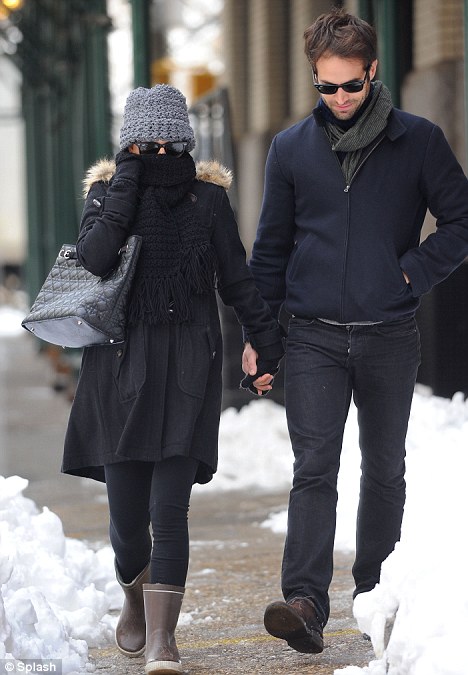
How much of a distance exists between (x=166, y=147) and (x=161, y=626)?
1444mm

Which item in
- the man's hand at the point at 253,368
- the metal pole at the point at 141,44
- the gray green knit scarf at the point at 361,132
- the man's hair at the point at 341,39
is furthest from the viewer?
the metal pole at the point at 141,44

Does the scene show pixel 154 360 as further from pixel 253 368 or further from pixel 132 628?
pixel 132 628

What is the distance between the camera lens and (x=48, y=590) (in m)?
4.59

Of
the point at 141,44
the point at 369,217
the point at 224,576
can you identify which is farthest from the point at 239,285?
the point at 141,44

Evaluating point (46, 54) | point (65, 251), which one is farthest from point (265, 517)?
point (46, 54)

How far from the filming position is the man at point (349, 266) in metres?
4.00

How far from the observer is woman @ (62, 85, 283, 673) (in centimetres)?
387

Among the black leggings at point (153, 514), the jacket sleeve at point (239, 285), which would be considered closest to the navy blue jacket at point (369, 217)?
the jacket sleeve at point (239, 285)

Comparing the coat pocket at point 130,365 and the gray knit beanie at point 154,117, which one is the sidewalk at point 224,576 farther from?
the gray knit beanie at point 154,117

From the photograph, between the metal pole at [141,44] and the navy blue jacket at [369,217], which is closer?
the navy blue jacket at [369,217]

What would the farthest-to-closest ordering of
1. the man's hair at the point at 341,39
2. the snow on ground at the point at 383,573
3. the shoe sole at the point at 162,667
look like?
the man's hair at the point at 341,39 → the shoe sole at the point at 162,667 → the snow on ground at the point at 383,573

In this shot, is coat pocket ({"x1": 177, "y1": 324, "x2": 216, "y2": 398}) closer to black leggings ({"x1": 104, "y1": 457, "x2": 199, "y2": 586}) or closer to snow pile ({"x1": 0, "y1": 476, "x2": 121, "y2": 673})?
black leggings ({"x1": 104, "y1": 457, "x2": 199, "y2": 586})

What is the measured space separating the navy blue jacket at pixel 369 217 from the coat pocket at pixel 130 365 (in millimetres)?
548

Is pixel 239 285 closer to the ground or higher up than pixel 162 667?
higher up
